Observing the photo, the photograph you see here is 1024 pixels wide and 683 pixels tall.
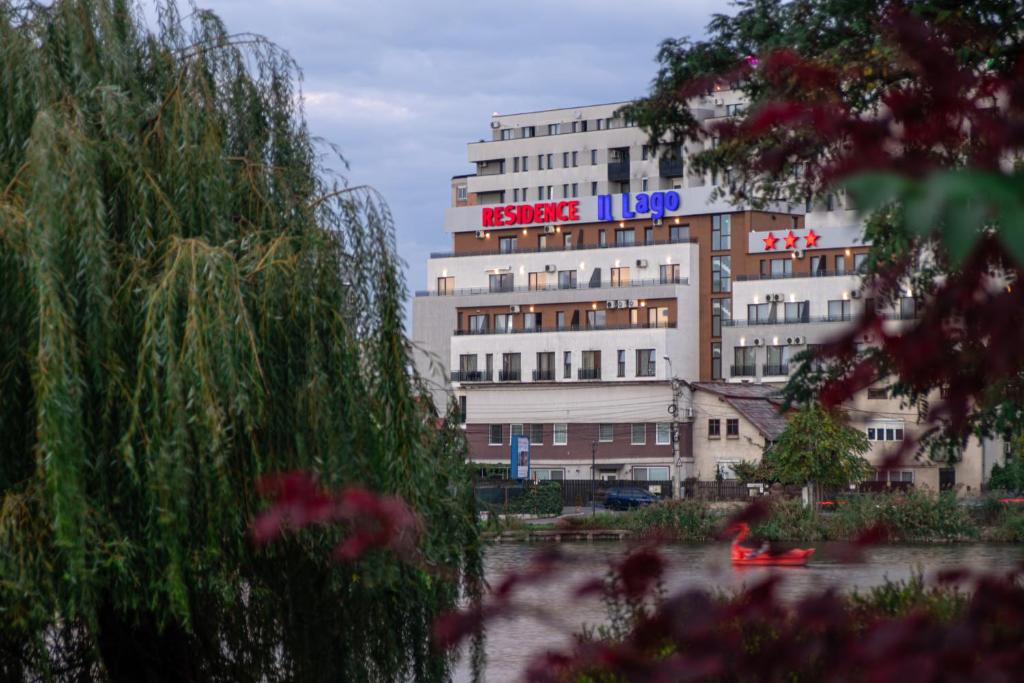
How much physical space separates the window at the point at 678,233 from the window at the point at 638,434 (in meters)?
12.7

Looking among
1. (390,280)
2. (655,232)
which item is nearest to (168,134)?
(390,280)

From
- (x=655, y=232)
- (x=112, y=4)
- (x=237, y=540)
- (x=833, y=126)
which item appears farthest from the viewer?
(x=655, y=232)

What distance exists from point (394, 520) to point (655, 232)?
93.3 metres

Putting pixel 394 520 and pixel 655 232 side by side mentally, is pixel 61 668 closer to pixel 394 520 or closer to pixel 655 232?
pixel 394 520

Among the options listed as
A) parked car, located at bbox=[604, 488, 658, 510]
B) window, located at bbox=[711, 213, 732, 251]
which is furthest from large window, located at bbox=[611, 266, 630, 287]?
parked car, located at bbox=[604, 488, 658, 510]

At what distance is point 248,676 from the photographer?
51.3 feet

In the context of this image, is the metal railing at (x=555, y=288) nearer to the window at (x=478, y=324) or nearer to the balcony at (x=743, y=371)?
the window at (x=478, y=324)

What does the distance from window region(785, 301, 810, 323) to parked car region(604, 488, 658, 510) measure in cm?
1475

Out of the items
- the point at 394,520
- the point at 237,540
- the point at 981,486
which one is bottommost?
the point at 981,486

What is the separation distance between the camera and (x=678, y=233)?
9550cm

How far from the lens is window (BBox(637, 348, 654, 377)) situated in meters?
90.1

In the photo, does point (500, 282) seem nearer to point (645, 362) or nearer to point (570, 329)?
point (570, 329)

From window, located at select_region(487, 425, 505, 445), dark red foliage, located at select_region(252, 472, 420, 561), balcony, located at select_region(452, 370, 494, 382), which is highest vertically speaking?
dark red foliage, located at select_region(252, 472, 420, 561)

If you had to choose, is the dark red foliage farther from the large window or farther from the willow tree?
the large window
